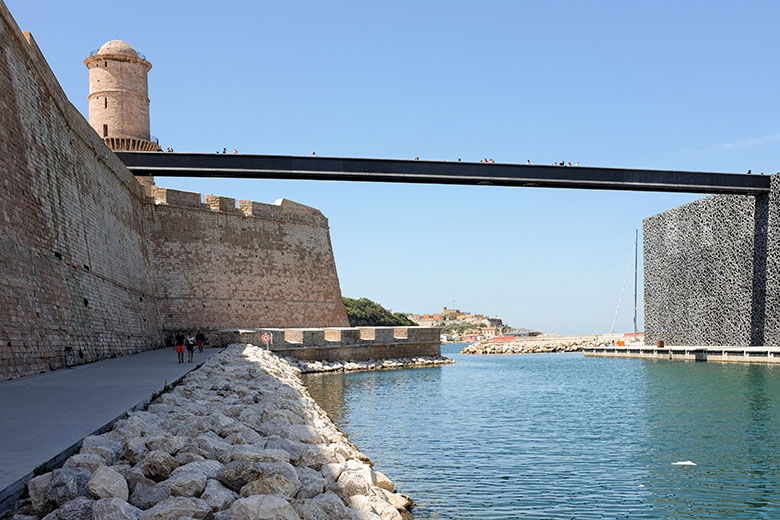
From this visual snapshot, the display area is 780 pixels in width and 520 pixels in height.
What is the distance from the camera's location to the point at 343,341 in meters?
26.8

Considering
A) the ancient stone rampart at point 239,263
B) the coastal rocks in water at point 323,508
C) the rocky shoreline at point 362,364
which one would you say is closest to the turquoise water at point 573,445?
the coastal rocks in water at point 323,508

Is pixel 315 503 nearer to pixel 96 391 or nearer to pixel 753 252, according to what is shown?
pixel 96 391

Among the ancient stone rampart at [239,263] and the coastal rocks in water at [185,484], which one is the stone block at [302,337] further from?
the coastal rocks in water at [185,484]

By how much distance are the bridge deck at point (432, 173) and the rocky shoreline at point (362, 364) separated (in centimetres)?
681

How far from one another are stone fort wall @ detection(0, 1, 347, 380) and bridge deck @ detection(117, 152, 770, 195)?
6.07ft

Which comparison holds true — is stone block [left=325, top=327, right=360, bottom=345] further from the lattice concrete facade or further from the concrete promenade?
the lattice concrete facade

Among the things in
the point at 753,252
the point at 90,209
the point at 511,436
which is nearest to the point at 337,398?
the point at 511,436

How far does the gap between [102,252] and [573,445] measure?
12992mm

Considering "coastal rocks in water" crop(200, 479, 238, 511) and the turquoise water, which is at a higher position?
"coastal rocks in water" crop(200, 479, 238, 511)

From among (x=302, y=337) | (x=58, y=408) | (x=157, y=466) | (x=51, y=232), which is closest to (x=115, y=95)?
(x=302, y=337)

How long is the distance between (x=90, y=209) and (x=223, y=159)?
750 centimetres

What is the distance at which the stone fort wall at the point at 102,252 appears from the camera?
11.7 meters

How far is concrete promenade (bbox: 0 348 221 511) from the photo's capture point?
15.5 feet

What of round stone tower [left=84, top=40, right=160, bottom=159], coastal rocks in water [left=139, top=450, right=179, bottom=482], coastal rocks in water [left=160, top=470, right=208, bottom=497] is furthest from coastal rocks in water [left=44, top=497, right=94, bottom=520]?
round stone tower [left=84, top=40, right=160, bottom=159]
